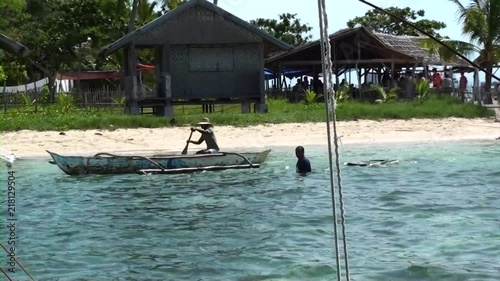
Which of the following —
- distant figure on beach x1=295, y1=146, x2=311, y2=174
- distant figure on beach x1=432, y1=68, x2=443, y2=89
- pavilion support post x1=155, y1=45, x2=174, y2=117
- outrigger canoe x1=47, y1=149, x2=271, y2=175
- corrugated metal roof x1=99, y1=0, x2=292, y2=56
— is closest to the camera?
distant figure on beach x1=295, y1=146, x2=311, y2=174

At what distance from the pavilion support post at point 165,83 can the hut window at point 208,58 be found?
80 centimetres

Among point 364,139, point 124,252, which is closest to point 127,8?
point 364,139

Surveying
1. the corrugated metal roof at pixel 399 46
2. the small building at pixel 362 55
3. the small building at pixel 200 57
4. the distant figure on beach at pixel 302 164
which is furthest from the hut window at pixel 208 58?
the distant figure on beach at pixel 302 164

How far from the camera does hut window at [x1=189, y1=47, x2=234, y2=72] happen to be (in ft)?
91.7

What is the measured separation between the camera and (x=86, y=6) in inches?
1467

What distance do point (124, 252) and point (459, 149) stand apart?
13137mm

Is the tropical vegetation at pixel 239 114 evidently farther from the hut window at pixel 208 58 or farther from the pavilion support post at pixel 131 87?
the hut window at pixel 208 58

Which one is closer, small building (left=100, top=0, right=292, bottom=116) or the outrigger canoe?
the outrigger canoe

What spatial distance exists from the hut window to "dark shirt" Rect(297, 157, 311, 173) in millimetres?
11086

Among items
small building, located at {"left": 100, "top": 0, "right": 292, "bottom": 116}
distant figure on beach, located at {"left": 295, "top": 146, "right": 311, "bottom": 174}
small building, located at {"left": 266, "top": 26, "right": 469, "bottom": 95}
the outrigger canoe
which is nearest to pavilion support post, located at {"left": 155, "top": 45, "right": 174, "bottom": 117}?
small building, located at {"left": 100, "top": 0, "right": 292, "bottom": 116}

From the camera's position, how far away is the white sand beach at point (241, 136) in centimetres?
2092

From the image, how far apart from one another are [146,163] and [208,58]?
10.9 metres

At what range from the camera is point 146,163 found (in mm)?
17594

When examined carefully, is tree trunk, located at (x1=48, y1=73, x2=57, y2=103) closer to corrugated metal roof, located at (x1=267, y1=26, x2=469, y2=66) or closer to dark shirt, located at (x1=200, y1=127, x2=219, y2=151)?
corrugated metal roof, located at (x1=267, y1=26, x2=469, y2=66)
